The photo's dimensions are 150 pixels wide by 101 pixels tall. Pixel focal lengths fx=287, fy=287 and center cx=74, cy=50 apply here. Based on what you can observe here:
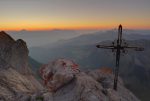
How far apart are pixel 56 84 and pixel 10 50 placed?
80.0m

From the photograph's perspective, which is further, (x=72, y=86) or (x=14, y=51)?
(x=14, y=51)

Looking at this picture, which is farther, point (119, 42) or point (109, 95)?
point (119, 42)

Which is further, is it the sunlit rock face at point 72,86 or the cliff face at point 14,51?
the cliff face at point 14,51

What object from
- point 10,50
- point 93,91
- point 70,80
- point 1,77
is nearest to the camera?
point 93,91

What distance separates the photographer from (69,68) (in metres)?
28.3

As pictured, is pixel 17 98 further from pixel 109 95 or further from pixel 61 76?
pixel 109 95

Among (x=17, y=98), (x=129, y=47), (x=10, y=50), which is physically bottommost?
(x=10, y=50)

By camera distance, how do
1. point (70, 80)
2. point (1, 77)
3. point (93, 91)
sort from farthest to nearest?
point (1, 77) < point (70, 80) < point (93, 91)

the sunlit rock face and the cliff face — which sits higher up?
the sunlit rock face

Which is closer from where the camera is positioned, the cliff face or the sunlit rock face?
the sunlit rock face

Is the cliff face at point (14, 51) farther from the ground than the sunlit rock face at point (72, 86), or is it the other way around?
the sunlit rock face at point (72, 86)

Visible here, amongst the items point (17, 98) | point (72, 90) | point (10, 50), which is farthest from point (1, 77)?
point (10, 50)

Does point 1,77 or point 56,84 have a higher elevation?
point 56,84

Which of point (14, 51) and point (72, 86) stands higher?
point (72, 86)
